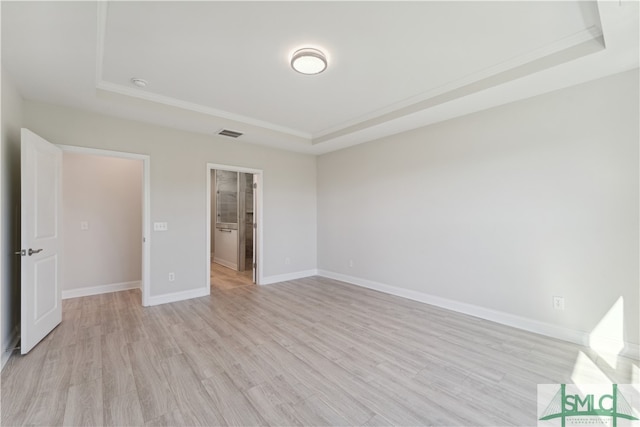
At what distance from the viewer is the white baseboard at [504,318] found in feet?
8.86

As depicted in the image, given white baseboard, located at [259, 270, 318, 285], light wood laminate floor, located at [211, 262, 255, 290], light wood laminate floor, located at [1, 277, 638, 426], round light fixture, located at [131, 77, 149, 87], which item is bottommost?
light wood laminate floor, located at [1, 277, 638, 426]

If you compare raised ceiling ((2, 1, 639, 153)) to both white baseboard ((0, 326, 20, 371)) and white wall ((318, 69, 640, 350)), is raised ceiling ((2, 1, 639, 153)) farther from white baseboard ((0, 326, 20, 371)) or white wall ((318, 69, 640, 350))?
white baseboard ((0, 326, 20, 371))

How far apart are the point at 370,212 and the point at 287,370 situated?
309 centimetres

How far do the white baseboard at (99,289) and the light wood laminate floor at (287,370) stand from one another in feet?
2.56

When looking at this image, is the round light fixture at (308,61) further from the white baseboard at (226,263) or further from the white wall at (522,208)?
the white baseboard at (226,263)

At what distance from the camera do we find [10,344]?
8.32 feet

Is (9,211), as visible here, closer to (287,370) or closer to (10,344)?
(10,344)

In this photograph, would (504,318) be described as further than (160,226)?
No

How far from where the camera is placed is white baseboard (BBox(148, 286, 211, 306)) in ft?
12.9

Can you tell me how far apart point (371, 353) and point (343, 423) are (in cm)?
92

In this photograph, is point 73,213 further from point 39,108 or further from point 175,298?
point 175,298

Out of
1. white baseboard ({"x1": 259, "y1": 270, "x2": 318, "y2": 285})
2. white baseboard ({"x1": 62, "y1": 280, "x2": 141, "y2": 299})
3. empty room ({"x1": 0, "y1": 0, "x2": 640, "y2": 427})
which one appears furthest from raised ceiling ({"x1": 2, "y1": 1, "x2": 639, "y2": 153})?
white baseboard ({"x1": 259, "y1": 270, "x2": 318, "y2": 285})

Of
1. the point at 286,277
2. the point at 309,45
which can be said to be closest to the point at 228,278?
the point at 286,277

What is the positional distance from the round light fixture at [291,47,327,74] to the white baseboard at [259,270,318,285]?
371cm
